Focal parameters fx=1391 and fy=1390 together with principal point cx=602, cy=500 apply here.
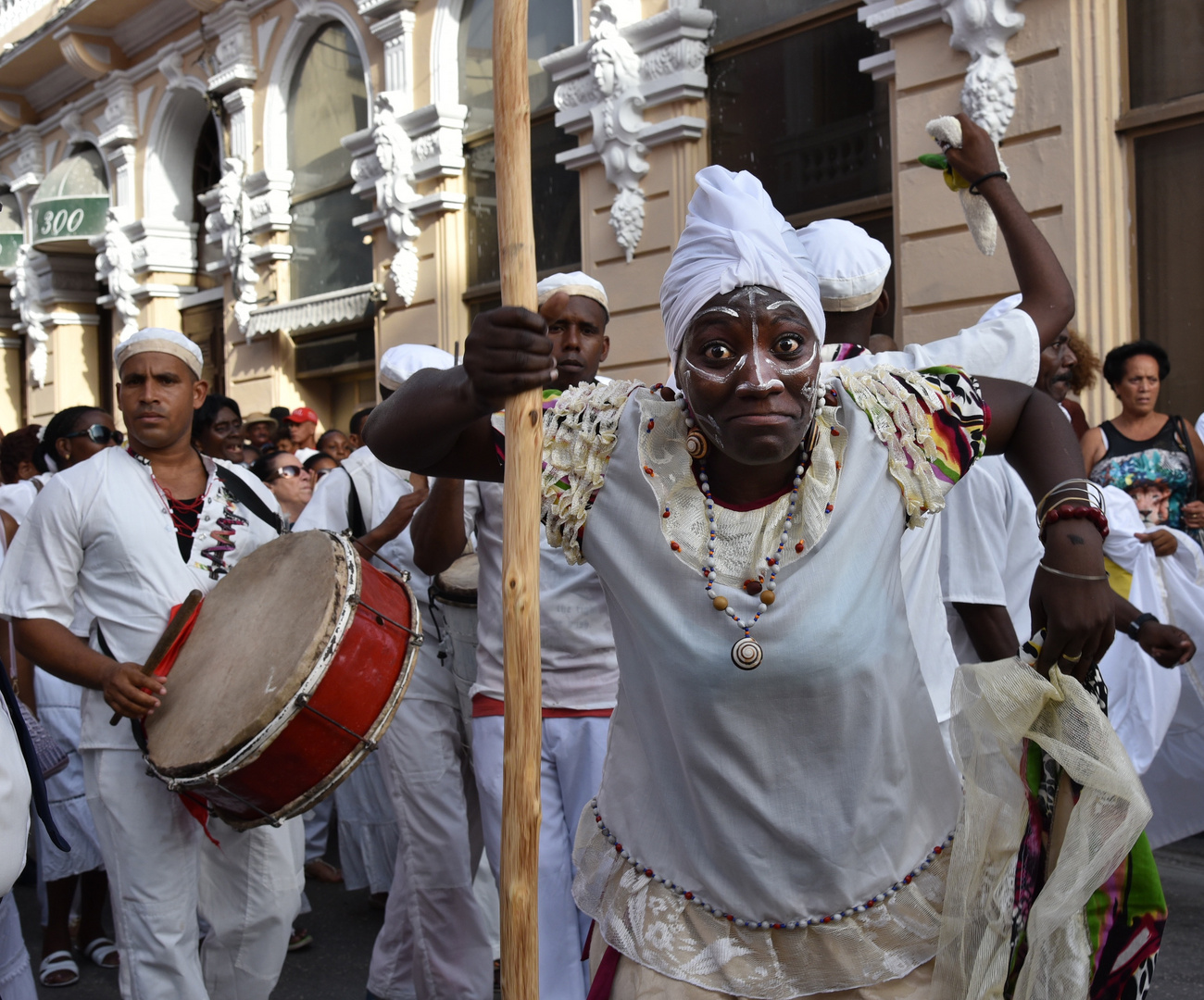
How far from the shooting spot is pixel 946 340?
116 inches

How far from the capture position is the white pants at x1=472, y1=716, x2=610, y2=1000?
3.91m

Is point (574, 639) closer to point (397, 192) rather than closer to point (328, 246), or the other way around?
point (397, 192)

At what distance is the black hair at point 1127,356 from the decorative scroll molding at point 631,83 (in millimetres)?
4584

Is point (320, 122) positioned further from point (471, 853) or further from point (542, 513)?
point (542, 513)

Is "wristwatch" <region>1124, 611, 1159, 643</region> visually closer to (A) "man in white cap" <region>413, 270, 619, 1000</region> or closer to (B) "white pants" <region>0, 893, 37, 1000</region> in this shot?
(A) "man in white cap" <region>413, 270, 619, 1000</region>

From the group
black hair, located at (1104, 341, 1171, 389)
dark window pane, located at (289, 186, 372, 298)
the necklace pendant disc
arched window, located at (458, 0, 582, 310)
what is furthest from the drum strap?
dark window pane, located at (289, 186, 372, 298)

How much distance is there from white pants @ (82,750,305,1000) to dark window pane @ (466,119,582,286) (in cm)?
795

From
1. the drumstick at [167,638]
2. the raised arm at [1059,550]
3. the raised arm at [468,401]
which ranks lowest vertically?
the drumstick at [167,638]

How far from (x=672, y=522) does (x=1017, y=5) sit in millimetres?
6793

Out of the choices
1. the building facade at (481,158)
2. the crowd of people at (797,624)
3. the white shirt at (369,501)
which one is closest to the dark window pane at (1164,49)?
the building facade at (481,158)

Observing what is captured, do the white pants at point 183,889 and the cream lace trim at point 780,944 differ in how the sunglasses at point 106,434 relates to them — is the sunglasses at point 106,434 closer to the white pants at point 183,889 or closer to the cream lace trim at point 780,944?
the white pants at point 183,889

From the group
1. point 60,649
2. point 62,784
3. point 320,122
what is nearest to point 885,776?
point 60,649

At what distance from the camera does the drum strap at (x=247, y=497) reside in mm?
4645

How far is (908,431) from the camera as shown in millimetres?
2420
